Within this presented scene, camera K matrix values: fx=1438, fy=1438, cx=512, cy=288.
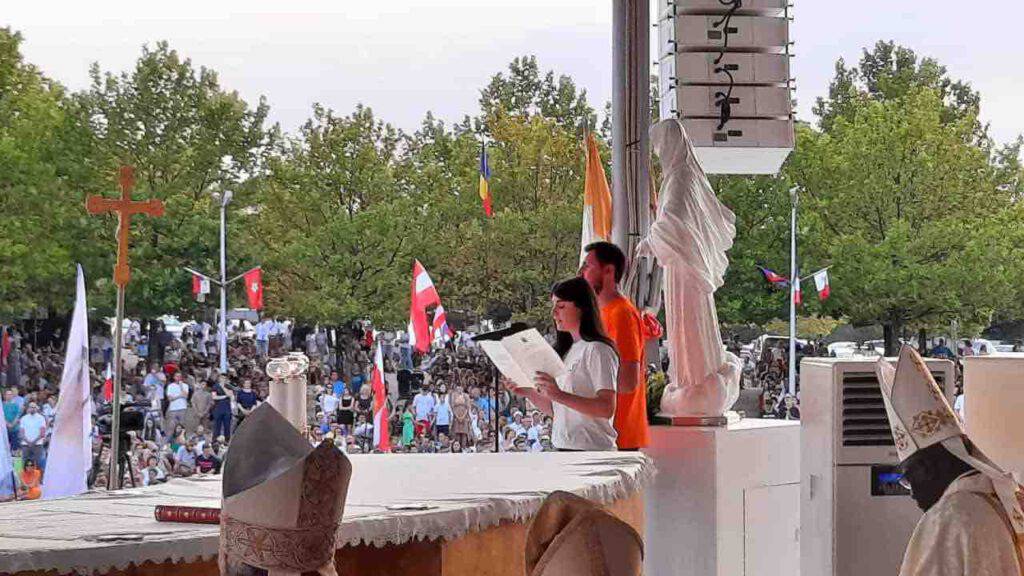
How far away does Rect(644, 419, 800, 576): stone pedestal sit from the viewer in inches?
168

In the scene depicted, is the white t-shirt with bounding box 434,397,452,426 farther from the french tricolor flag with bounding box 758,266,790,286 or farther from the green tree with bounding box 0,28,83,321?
the french tricolor flag with bounding box 758,266,790,286

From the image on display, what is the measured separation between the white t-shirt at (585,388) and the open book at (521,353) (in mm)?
46

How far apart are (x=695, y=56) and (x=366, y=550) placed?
14.2 ft

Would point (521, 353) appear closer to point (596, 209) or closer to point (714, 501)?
point (714, 501)

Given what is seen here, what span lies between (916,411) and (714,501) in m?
2.20

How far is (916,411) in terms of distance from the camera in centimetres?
209

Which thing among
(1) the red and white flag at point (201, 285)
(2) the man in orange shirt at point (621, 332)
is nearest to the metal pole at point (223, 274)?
(1) the red and white flag at point (201, 285)

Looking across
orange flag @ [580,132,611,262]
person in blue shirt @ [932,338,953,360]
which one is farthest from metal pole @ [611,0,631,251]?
person in blue shirt @ [932,338,953,360]

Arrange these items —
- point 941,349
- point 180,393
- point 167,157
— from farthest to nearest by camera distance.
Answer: point 941,349 → point 167,157 → point 180,393

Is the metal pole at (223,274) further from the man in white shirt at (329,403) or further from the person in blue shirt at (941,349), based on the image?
the person in blue shirt at (941,349)

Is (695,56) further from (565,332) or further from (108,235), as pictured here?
(108,235)

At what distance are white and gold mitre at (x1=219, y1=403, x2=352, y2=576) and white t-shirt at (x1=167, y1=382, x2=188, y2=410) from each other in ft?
47.8

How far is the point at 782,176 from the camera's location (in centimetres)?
2300

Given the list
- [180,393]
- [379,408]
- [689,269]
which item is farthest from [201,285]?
[689,269]
